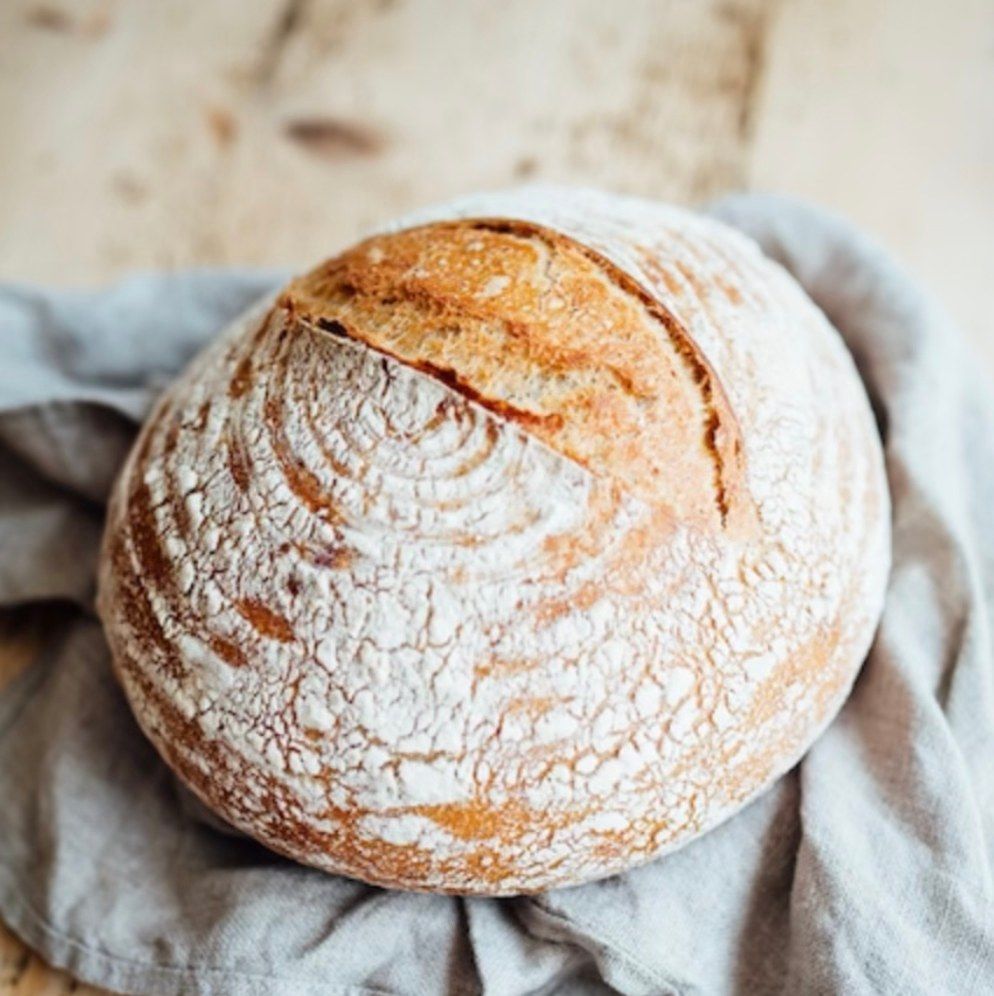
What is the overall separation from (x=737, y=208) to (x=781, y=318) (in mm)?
325

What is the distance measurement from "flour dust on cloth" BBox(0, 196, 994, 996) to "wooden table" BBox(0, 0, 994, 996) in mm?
306

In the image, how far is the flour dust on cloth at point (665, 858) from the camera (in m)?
0.92

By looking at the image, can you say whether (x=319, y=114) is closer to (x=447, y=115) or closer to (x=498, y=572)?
(x=447, y=115)

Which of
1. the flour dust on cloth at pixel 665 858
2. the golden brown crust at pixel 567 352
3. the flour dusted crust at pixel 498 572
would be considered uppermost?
the golden brown crust at pixel 567 352

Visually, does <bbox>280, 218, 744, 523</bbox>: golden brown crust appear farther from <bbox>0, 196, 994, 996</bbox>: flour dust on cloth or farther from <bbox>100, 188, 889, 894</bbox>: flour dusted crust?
<bbox>0, 196, 994, 996</bbox>: flour dust on cloth

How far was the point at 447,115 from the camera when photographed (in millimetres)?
1607

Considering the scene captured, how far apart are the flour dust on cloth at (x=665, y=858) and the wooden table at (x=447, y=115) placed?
0.31 meters

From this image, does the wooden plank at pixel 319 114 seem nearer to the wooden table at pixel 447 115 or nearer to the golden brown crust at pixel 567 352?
the wooden table at pixel 447 115

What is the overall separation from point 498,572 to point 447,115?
92 centimetres

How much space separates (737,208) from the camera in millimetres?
1285

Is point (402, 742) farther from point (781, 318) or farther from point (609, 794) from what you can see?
point (781, 318)

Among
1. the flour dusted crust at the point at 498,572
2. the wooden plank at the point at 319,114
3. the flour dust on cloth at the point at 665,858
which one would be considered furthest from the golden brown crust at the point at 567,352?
the wooden plank at the point at 319,114

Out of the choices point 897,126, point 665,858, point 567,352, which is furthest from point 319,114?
point 665,858

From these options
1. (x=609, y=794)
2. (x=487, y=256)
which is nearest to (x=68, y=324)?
(x=487, y=256)
